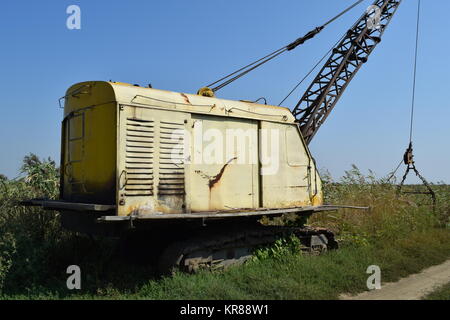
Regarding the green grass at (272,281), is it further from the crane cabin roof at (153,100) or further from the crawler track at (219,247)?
the crane cabin roof at (153,100)

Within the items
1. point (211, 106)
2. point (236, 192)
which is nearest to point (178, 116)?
point (211, 106)

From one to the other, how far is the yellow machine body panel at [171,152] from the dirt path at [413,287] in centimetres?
222

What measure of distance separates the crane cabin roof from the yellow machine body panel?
0.05 ft

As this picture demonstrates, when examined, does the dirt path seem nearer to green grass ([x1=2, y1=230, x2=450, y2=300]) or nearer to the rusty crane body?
green grass ([x1=2, y1=230, x2=450, y2=300])

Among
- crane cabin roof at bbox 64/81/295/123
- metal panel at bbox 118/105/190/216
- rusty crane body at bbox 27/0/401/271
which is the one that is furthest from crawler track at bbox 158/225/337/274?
crane cabin roof at bbox 64/81/295/123

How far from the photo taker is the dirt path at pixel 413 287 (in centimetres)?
620

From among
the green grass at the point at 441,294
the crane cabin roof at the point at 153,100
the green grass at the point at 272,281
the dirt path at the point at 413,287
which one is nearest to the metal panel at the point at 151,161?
the crane cabin roof at the point at 153,100

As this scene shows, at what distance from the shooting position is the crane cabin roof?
236 inches

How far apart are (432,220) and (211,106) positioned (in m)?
9.49

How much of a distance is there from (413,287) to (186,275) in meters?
3.94

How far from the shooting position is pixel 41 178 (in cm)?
927

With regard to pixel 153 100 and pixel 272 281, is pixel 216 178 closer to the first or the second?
pixel 153 100

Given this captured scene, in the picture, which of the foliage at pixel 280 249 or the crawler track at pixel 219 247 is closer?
the crawler track at pixel 219 247
